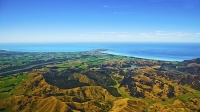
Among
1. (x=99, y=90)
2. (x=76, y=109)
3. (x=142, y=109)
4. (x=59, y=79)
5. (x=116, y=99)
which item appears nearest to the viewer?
(x=76, y=109)

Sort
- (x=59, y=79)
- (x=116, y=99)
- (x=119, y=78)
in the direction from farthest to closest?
(x=119, y=78) → (x=59, y=79) → (x=116, y=99)

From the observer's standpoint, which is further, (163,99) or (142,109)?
(163,99)

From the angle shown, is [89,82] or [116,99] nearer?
[116,99]

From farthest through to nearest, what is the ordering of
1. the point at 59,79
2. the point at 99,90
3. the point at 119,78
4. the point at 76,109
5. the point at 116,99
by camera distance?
1. the point at 119,78
2. the point at 59,79
3. the point at 99,90
4. the point at 116,99
5. the point at 76,109

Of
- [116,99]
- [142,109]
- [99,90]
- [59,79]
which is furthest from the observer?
[59,79]

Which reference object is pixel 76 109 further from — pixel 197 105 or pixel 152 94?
pixel 197 105

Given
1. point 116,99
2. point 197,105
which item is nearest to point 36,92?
point 116,99

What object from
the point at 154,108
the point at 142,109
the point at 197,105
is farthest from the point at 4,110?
the point at 197,105

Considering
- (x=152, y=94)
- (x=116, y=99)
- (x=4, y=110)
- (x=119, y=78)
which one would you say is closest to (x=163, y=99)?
(x=152, y=94)

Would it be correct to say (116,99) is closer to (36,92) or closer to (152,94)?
(152,94)
